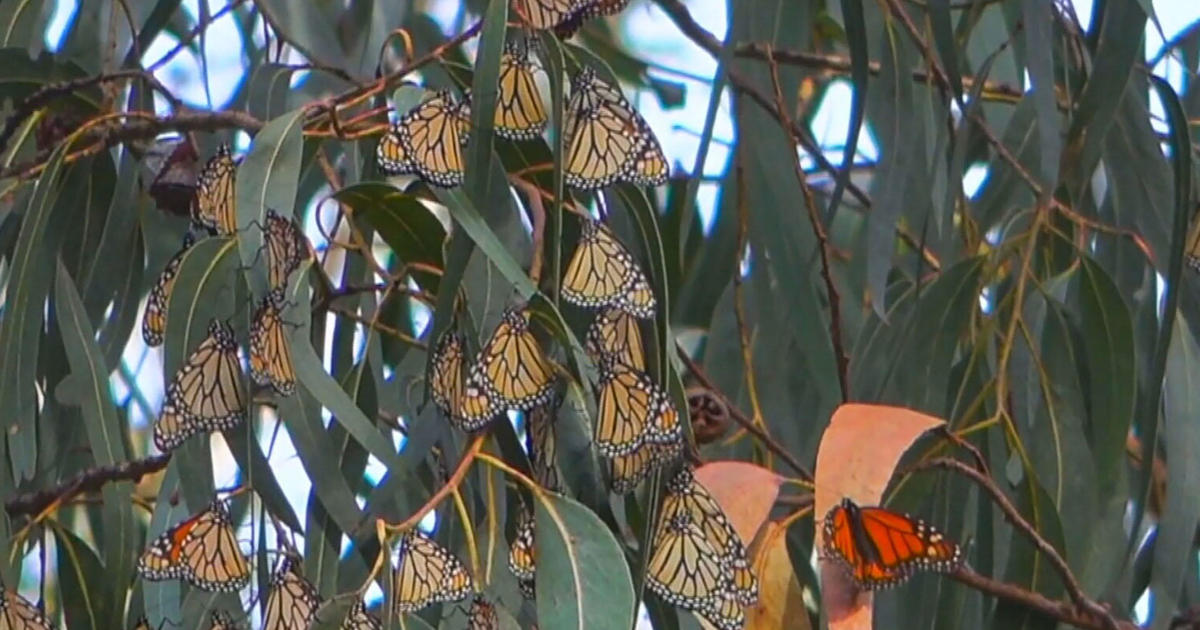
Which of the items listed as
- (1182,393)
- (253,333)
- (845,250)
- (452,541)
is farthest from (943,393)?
(845,250)

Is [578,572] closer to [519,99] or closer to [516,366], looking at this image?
[516,366]

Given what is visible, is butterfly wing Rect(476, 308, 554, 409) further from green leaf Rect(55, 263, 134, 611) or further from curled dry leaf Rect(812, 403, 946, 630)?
green leaf Rect(55, 263, 134, 611)

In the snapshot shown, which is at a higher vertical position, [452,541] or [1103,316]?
[1103,316]

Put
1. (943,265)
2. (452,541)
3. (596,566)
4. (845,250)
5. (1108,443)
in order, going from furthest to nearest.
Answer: (845,250) → (943,265) → (1108,443) → (452,541) → (596,566)

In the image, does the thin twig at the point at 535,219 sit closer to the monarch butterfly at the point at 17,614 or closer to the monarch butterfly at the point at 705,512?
the monarch butterfly at the point at 705,512

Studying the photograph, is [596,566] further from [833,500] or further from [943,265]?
[943,265]

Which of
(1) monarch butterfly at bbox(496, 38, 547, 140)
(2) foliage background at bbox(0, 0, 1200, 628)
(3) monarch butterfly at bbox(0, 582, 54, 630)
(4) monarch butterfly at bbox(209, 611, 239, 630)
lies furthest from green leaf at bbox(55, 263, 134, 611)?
(1) monarch butterfly at bbox(496, 38, 547, 140)
